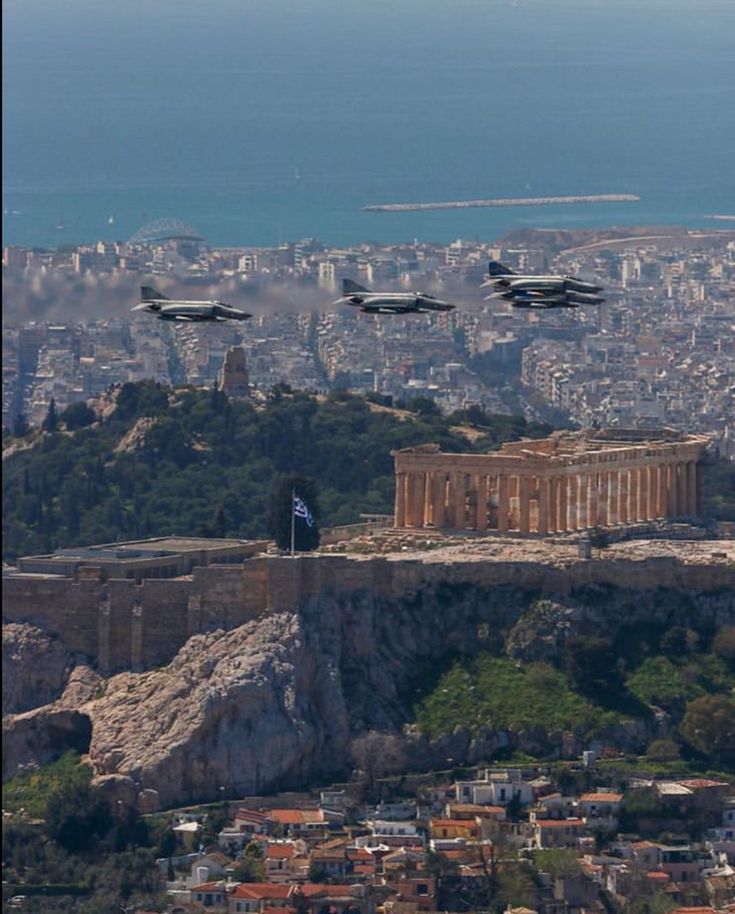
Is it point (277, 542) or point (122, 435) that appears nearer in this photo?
point (277, 542)

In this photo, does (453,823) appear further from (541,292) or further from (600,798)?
(541,292)

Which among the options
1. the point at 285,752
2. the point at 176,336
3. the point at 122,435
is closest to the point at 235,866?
the point at 285,752

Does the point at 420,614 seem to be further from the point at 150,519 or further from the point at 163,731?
the point at 150,519

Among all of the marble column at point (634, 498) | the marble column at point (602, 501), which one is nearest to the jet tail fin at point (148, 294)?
the marble column at point (602, 501)

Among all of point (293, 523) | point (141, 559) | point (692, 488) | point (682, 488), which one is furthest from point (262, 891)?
point (692, 488)

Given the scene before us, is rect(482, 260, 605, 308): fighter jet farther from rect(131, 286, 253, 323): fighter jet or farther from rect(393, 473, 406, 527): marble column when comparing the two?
rect(393, 473, 406, 527): marble column

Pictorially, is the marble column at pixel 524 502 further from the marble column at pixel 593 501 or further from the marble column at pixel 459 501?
the marble column at pixel 593 501
